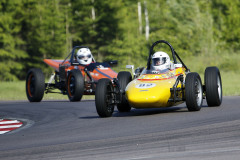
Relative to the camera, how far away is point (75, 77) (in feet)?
57.7

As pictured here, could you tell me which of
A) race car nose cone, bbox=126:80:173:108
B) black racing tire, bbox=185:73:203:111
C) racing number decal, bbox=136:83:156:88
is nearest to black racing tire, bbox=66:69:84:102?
race car nose cone, bbox=126:80:173:108

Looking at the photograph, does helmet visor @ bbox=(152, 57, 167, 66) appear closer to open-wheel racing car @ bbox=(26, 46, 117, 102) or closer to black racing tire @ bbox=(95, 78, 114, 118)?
black racing tire @ bbox=(95, 78, 114, 118)

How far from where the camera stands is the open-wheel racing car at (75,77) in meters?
17.7

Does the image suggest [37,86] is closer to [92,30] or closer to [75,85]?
[75,85]

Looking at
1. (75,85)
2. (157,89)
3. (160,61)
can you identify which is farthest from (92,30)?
(157,89)

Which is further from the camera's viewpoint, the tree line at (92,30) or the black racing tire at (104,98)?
the tree line at (92,30)

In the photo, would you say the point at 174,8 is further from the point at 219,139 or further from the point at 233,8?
the point at 219,139

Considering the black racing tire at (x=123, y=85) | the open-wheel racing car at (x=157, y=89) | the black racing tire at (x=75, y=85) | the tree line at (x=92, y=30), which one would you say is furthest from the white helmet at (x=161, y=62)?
the tree line at (x=92, y=30)

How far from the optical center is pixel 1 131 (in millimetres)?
10734

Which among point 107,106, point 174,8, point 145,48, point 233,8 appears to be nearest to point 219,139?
point 107,106

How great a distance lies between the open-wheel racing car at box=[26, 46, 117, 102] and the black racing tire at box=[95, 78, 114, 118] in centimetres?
584

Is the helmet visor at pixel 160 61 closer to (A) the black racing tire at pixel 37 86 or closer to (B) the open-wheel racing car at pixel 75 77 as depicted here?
(B) the open-wheel racing car at pixel 75 77

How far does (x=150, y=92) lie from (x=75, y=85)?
671 cm

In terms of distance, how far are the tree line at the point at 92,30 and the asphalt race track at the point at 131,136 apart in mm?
34822
